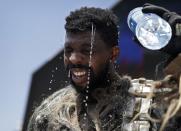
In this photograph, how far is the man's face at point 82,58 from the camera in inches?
181

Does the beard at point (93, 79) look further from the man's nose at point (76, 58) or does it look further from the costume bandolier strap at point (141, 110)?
the costume bandolier strap at point (141, 110)

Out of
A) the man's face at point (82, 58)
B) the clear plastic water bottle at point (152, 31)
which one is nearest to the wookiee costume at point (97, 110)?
the man's face at point (82, 58)

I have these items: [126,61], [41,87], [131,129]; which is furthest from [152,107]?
[41,87]

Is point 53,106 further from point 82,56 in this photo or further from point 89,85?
point 82,56

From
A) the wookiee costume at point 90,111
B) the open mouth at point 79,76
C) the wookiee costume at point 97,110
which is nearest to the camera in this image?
the wookiee costume at point 97,110

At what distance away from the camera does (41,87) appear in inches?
648

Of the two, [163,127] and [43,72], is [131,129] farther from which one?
[43,72]

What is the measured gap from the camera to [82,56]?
182 inches

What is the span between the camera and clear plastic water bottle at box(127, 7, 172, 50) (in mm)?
3680

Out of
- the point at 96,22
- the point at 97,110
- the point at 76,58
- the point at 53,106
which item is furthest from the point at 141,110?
the point at 96,22

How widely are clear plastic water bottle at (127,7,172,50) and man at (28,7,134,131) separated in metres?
0.72

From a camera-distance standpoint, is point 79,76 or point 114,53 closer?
point 79,76

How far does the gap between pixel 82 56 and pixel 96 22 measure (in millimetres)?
317

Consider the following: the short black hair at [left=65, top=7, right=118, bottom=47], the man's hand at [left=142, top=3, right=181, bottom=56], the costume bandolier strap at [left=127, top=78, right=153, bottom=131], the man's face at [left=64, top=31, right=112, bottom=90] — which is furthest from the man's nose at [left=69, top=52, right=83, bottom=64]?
the man's hand at [left=142, top=3, right=181, bottom=56]
